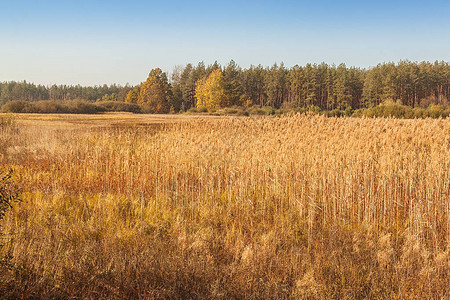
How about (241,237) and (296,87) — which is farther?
(296,87)

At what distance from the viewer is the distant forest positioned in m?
61.0

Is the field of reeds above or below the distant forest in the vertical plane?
below

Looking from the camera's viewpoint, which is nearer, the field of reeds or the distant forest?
the field of reeds

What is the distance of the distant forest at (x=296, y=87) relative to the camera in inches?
2402

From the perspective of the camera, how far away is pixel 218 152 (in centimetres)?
862

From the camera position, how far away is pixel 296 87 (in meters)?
76.1

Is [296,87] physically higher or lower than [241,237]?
higher

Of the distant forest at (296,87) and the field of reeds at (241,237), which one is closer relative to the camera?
the field of reeds at (241,237)

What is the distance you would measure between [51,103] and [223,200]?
121ft

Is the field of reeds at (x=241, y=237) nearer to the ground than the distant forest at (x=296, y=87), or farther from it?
nearer to the ground

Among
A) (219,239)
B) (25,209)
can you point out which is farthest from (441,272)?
(25,209)

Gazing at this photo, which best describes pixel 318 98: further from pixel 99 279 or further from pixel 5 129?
pixel 99 279

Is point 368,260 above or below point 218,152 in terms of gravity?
below

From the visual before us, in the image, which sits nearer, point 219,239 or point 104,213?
point 219,239
